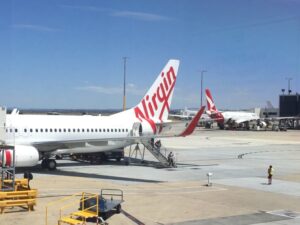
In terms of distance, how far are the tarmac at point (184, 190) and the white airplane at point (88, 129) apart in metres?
1.80

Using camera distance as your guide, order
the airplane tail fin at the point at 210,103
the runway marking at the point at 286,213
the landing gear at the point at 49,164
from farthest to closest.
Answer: the airplane tail fin at the point at 210,103
the landing gear at the point at 49,164
the runway marking at the point at 286,213

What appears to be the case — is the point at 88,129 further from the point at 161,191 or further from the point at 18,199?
the point at 18,199

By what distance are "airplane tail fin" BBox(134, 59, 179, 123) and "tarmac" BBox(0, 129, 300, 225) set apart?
4595 mm

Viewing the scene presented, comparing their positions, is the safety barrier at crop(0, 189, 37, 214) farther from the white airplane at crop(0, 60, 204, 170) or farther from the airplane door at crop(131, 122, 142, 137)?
the airplane door at crop(131, 122, 142, 137)

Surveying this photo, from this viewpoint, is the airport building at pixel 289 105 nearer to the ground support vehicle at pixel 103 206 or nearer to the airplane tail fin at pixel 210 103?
the airplane tail fin at pixel 210 103

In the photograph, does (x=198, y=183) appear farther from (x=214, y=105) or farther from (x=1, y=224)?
(x=214, y=105)

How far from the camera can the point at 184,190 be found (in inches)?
1134

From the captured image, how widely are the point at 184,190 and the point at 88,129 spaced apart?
1481 cm

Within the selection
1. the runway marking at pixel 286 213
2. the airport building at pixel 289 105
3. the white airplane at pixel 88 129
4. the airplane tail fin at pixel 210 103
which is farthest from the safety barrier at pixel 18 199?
the airport building at pixel 289 105

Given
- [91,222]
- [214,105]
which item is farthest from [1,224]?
[214,105]


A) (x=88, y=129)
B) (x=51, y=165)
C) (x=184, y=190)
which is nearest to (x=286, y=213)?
(x=184, y=190)

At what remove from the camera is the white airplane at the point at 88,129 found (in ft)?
118

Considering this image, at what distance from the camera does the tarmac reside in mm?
20938

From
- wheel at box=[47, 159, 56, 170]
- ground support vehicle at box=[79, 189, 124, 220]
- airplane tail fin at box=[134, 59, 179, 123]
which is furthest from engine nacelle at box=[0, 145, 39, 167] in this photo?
airplane tail fin at box=[134, 59, 179, 123]
